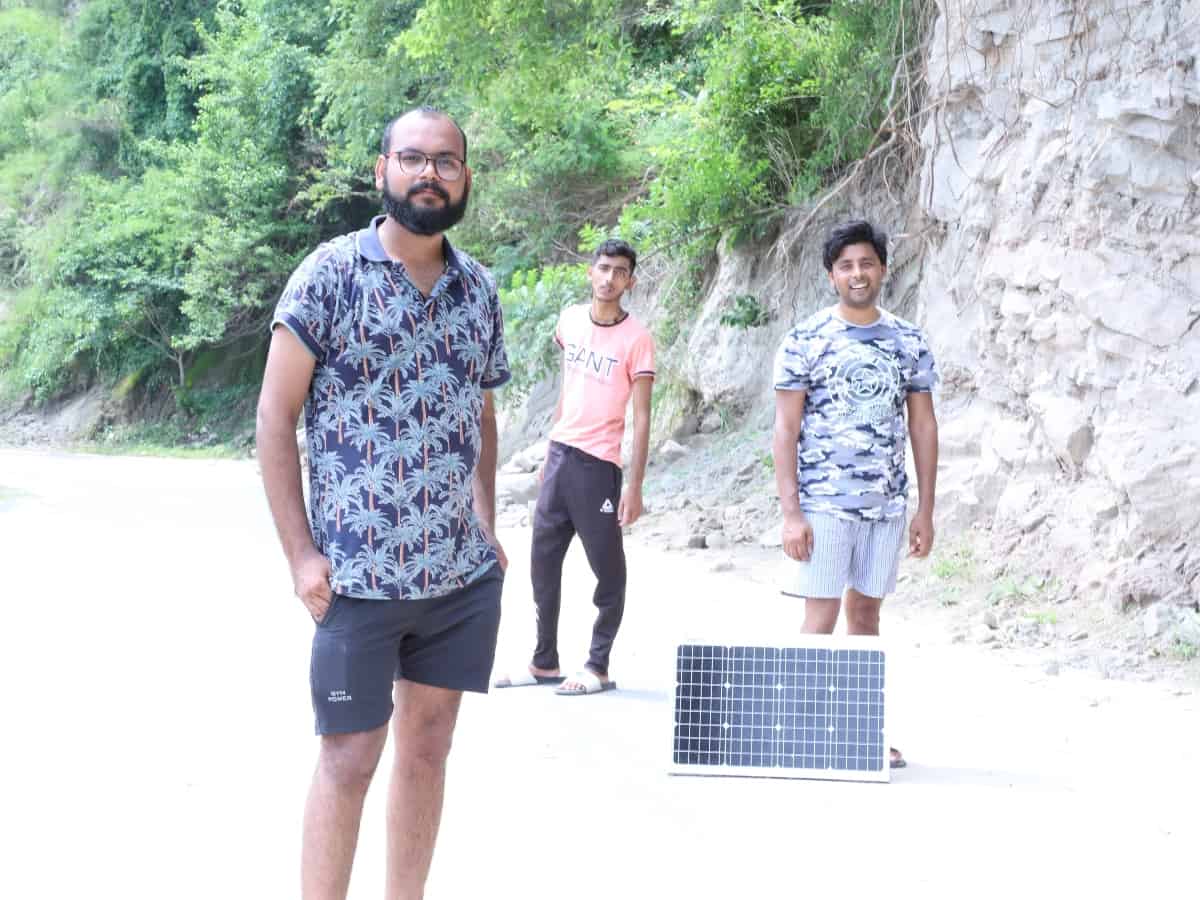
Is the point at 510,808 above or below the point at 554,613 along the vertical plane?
below

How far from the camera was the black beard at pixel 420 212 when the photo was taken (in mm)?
3420

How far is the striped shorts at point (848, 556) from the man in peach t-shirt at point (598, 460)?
154 cm

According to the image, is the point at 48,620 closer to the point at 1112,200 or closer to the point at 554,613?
the point at 554,613

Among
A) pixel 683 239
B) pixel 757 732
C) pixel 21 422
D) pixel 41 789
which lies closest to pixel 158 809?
pixel 41 789

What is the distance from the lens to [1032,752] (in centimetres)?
588

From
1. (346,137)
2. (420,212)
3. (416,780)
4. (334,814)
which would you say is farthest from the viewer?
(346,137)

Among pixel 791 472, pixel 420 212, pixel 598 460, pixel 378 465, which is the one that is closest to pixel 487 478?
pixel 378 465

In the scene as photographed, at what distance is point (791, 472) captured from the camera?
17.8ft

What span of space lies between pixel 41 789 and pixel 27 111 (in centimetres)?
4295

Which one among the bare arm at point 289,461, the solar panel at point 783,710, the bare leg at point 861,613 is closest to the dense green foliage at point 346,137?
the bare leg at point 861,613

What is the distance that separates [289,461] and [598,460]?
141 inches

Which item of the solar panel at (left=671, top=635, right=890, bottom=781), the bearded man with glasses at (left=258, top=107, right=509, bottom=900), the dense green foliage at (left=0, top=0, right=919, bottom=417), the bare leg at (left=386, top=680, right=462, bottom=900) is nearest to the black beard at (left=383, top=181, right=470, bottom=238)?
the bearded man with glasses at (left=258, top=107, right=509, bottom=900)

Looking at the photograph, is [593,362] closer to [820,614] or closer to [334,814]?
[820,614]

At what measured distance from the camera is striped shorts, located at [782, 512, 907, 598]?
5.38m
